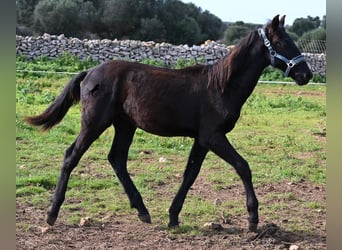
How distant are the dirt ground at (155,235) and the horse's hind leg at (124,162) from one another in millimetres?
158

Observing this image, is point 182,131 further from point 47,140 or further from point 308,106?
point 308,106

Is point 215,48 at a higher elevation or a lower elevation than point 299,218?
higher

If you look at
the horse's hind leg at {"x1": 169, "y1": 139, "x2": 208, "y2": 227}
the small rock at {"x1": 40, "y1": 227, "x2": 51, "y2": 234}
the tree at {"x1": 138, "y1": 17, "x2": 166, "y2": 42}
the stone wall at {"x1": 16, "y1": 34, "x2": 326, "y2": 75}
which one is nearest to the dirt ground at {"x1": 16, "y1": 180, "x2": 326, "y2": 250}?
the small rock at {"x1": 40, "y1": 227, "x2": 51, "y2": 234}

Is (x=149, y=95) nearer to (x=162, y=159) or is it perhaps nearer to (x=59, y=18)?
(x=162, y=159)

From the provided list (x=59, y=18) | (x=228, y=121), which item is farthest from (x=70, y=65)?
(x=228, y=121)

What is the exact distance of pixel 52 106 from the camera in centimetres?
504

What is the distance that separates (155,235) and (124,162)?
0.86 m

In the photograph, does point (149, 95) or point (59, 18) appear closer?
point (149, 95)

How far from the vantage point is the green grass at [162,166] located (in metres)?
5.48

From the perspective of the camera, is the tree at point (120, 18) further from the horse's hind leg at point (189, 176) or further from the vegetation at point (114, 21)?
the horse's hind leg at point (189, 176)

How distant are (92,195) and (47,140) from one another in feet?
10.6

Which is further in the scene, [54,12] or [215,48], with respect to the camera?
[54,12]

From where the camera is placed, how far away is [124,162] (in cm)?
508
